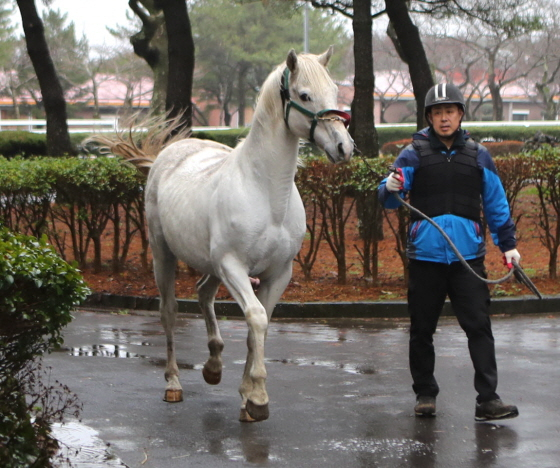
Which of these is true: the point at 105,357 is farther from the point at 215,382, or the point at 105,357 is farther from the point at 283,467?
the point at 283,467

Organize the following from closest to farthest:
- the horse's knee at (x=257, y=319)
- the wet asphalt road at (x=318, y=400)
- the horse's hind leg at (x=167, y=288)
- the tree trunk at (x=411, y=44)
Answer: the wet asphalt road at (x=318, y=400) < the horse's knee at (x=257, y=319) < the horse's hind leg at (x=167, y=288) < the tree trunk at (x=411, y=44)

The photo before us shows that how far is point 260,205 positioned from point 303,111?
0.67 meters

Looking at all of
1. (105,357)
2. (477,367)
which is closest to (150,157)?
(105,357)

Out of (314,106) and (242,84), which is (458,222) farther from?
(242,84)

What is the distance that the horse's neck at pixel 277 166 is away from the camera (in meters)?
5.81

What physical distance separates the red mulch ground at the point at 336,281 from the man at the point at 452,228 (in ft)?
15.6

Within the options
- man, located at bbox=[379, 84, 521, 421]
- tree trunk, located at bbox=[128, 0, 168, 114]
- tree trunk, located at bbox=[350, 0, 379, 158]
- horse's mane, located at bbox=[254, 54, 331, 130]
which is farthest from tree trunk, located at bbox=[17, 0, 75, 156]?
man, located at bbox=[379, 84, 521, 421]

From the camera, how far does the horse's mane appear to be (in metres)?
5.54

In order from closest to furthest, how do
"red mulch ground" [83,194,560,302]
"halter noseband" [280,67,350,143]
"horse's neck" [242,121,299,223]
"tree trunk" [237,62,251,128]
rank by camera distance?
"halter noseband" [280,67,350,143], "horse's neck" [242,121,299,223], "red mulch ground" [83,194,560,302], "tree trunk" [237,62,251,128]

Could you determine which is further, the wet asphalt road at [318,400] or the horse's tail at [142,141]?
the horse's tail at [142,141]

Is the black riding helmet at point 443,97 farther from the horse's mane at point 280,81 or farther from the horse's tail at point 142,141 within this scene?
the horse's tail at point 142,141

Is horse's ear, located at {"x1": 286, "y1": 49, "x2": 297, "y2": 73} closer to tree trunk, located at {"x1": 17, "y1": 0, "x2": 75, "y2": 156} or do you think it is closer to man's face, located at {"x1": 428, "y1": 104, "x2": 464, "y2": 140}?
man's face, located at {"x1": 428, "y1": 104, "x2": 464, "y2": 140}

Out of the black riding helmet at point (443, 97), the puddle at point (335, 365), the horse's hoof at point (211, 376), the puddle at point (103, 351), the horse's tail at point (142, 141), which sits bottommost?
the puddle at point (103, 351)

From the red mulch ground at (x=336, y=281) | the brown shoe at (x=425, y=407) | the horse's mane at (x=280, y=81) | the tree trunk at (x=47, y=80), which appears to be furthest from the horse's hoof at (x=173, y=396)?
the tree trunk at (x=47, y=80)
